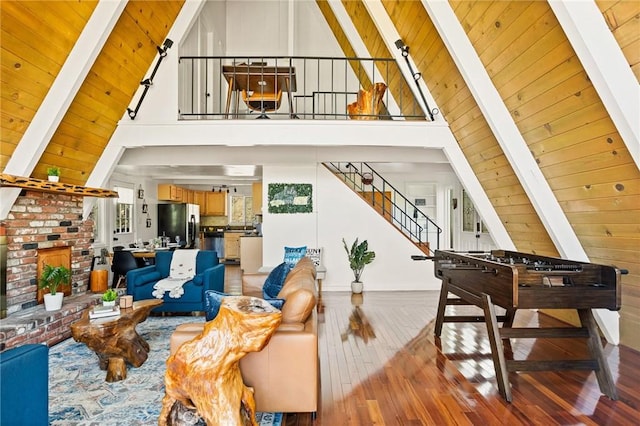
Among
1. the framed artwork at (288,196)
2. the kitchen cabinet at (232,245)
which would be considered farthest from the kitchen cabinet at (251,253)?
the kitchen cabinet at (232,245)

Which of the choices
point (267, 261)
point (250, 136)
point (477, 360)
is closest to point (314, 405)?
point (477, 360)

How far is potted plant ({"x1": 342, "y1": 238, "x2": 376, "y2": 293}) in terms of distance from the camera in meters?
6.50

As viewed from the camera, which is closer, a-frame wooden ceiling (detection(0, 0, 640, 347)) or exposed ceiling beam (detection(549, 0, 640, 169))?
exposed ceiling beam (detection(549, 0, 640, 169))

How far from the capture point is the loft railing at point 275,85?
4984 mm

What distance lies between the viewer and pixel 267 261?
22.5ft

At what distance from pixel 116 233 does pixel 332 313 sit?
4.82m

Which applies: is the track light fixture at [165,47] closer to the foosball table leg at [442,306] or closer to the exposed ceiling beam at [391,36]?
the exposed ceiling beam at [391,36]

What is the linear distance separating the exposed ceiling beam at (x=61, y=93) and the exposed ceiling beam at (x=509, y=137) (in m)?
2.99

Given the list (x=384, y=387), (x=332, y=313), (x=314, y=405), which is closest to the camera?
(x=314, y=405)

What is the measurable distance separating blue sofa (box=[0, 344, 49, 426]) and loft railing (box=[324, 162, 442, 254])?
221 inches

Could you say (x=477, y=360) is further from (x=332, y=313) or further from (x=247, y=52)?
(x=247, y=52)

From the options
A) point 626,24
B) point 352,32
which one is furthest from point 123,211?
point 626,24

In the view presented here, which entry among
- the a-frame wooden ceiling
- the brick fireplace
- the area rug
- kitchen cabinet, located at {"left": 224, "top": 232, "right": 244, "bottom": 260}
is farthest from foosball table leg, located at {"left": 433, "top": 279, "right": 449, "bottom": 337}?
kitchen cabinet, located at {"left": 224, "top": 232, "right": 244, "bottom": 260}

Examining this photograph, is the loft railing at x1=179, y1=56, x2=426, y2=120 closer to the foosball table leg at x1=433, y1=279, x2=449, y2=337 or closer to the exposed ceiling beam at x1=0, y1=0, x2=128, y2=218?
the exposed ceiling beam at x1=0, y1=0, x2=128, y2=218
